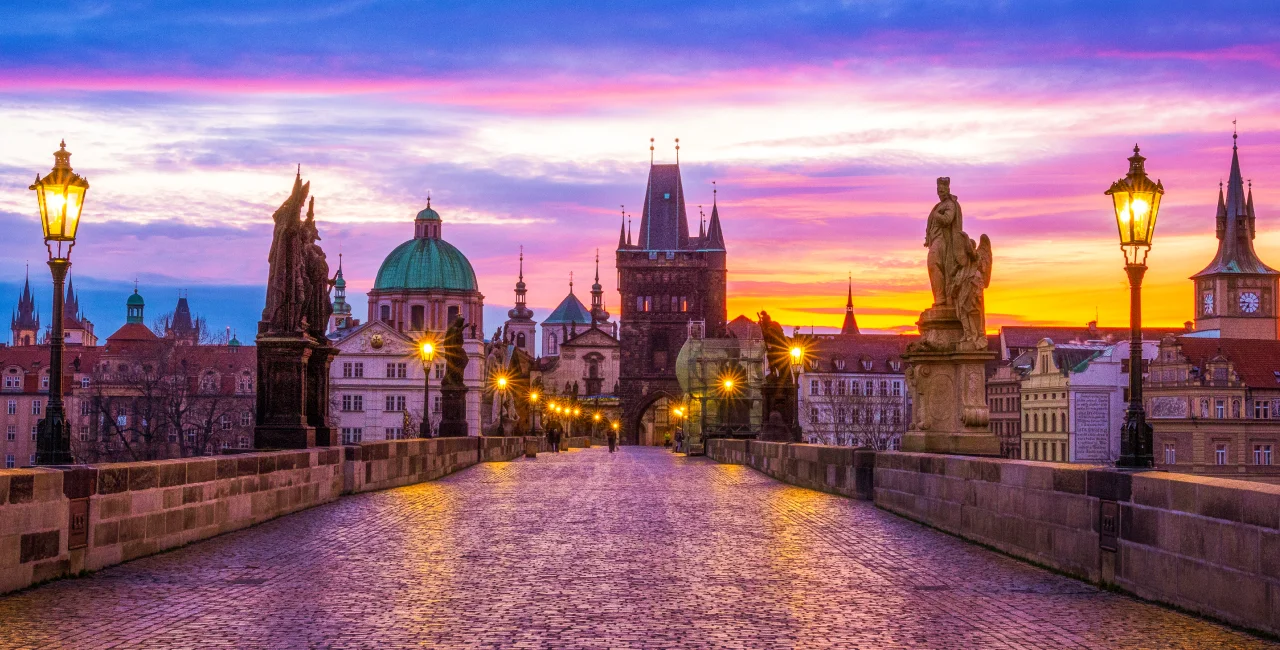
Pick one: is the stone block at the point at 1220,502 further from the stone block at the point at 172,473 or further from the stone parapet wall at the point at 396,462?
the stone parapet wall at the point at 396,462

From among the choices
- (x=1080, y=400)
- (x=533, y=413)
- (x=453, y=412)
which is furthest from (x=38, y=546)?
(x=1080, y=400)

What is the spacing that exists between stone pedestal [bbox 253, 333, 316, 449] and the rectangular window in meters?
85.8

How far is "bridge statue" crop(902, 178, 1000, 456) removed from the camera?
19.2 meters

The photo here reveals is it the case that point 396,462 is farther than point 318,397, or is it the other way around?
point 396,462

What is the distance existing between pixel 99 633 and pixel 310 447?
12.5 m

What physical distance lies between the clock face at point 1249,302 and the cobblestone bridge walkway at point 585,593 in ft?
502

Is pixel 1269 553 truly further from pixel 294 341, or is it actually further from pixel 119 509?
pixel 294 341

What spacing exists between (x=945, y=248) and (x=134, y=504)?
10.9m

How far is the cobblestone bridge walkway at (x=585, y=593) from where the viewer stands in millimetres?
9047

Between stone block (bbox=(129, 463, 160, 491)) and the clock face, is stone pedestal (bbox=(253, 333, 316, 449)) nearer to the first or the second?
stone block (bbox=(129, 463, 160, 491))

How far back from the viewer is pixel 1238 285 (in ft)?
521

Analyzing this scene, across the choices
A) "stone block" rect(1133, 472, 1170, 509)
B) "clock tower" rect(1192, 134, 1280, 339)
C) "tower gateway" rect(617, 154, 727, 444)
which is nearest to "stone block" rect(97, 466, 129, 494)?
"stone block" rect(1133, 472, 1170, 509)

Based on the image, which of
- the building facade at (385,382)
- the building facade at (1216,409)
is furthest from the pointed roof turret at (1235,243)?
the building facade at (385,382)

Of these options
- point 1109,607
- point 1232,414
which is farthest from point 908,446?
point 1232,414
